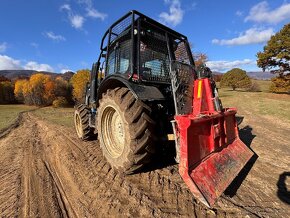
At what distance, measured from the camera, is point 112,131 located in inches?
184

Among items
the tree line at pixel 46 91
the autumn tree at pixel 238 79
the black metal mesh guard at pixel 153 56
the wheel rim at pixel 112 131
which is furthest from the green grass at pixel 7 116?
the autumn tree at pixel 238 79

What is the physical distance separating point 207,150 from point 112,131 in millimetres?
2034

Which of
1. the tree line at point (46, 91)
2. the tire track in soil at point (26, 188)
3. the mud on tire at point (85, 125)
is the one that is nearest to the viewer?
A: the tire track in soil at point (26, 188)

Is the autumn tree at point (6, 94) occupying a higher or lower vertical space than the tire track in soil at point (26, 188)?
lower

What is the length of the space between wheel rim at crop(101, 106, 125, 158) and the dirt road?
1.37ft

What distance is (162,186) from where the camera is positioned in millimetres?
3588

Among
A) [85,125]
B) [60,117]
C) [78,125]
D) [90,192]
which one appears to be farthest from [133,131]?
Result: [60,117]

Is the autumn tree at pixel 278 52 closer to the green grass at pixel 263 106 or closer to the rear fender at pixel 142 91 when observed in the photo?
the green grass at pixel 263 106

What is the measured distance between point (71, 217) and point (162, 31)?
160 inches

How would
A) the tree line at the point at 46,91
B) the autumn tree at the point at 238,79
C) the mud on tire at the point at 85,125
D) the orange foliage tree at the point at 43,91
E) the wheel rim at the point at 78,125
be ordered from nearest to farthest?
1. the mud on tire at the point at 85,125
2. the wheel rim at the point at 78,125
3. the autumn tree at the point at 238,79
4. the tree line at the point at 46,91
5. the orange foliage tree at the point at 43,91

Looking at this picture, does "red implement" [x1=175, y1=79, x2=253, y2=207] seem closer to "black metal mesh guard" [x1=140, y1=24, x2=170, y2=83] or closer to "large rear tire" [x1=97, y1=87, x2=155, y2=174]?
"large rear tire" [x1=97, y1=87, x2=155, y2=174]

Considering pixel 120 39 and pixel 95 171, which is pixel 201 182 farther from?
pixel 120 39

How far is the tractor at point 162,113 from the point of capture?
3244 millimetres

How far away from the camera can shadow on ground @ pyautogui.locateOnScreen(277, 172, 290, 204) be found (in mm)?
3178
